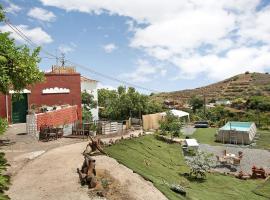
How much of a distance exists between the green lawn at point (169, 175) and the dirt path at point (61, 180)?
31.1 inches

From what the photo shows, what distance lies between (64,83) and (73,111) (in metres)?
3.45

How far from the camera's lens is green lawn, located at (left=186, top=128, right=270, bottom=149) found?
34.4 meters

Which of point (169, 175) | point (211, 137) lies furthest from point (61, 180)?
point (211, 137)

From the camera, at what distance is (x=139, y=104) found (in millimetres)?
47125

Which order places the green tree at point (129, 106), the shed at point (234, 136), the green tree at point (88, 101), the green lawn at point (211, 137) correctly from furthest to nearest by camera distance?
the green tree at point (88, 101), the green tree at point (129, 106), the shed at point (234, 136), the green lawn at point (211, 137)

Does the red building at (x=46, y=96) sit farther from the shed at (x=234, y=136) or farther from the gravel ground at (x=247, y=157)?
the shed at (x=234, y=136)

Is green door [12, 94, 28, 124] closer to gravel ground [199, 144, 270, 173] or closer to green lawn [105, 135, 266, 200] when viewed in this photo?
green lawn [105, 135, 266, 200]

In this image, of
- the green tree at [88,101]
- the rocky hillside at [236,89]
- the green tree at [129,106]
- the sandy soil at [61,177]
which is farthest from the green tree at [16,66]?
the rocky hillside at [236,89]

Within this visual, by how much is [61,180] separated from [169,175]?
744cm

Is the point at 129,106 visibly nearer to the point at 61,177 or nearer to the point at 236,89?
the point at 61,177

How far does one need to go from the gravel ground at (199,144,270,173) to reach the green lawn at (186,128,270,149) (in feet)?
6.48

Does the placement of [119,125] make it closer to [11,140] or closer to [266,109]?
[11,140]

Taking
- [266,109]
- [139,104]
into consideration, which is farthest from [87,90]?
[266,109]

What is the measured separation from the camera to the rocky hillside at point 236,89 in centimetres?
10169
